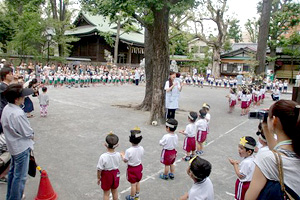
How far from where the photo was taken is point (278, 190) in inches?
64.3

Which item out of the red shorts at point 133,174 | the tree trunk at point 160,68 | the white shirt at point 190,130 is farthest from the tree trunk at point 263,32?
the red shorts at point 133,174

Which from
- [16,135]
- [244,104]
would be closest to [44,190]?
[16,135]

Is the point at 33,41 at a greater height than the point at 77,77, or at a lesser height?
greater

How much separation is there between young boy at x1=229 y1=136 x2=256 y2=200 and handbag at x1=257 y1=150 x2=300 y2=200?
A: 152 centimetres

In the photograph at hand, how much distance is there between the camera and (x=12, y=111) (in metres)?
3.24

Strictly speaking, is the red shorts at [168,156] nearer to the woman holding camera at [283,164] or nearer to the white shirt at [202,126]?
the white shirt at [202,126]

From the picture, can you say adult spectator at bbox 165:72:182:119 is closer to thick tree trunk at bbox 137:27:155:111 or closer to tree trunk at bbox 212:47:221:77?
thick tree trunk at bbox 137:27:155:111

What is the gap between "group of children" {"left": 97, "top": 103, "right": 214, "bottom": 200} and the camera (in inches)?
108

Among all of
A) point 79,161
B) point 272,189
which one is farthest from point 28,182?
point 272,189

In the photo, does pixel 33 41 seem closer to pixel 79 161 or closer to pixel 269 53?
pixel 79 161

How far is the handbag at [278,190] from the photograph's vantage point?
1.63m

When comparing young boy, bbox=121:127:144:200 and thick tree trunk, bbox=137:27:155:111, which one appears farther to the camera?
thick tree trunk, bbox=137:27:155:111

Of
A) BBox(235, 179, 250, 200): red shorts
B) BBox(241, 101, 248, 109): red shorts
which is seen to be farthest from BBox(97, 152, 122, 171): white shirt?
BBox(241, 101, 248, 109): red shorts

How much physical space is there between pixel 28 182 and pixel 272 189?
417cm
